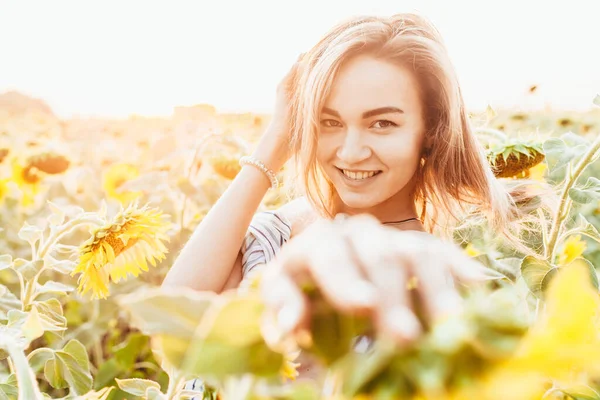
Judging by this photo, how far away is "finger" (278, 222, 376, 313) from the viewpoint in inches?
8.0

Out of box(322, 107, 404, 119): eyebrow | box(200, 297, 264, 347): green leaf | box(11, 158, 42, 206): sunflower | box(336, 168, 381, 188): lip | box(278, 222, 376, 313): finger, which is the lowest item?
box(11, 158, 42, 206): sunflower

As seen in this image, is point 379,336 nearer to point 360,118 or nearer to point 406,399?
point 406,399

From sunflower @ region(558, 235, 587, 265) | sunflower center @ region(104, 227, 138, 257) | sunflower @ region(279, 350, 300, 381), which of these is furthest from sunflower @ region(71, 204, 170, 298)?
sunflower @ region(558, 235, 587, 265)

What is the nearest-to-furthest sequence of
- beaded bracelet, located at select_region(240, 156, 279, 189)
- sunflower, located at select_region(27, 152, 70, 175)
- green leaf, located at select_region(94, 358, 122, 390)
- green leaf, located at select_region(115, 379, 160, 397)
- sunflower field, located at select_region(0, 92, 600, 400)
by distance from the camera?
sunflower field, located at select_region(0, 92, 600, 400), green leaf, located at select_region(115, 379, 160, 397), beaded bracelet, located at select_region(240, 156, 279, 189), green leaf, located at select_region(94, 358, 122, 390), sunflower, located at select_region(27, 152, 70, 175)

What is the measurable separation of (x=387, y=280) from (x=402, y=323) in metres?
0.03

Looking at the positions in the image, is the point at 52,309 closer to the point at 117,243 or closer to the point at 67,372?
the point at 67,372

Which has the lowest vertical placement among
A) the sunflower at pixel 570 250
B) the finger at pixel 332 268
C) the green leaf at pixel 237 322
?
the sunflower at pixel 570 250

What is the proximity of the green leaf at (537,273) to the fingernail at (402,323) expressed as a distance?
2.40 ft

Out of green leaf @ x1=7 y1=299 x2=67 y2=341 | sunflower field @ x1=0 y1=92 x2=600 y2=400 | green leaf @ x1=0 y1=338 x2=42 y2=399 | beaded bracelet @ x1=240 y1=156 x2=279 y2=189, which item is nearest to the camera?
sunflower field @ x1=0 y1=92 x2=600 y2=400

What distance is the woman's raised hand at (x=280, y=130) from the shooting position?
108cm

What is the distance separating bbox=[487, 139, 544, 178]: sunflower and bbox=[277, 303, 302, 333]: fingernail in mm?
1095

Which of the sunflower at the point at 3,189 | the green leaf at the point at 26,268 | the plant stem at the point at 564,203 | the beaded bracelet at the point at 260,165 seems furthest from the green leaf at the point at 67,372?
the sunflower at the point at 3,189

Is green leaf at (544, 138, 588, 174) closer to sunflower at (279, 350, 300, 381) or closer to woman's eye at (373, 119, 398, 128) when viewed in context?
woman's eye at (373, 119, 398, 128)

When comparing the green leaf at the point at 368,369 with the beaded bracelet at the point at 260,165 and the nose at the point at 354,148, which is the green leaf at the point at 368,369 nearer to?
the nose at the point at 354,148
